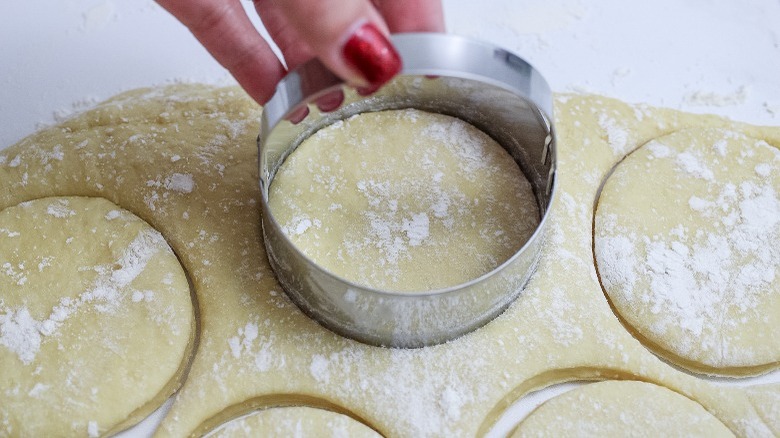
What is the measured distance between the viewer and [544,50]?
5.21 ft

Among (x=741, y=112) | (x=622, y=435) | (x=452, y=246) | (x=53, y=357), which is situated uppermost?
(x=53, y=357)

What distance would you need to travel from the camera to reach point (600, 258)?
3.78ft

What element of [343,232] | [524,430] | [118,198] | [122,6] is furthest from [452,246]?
[122,6]

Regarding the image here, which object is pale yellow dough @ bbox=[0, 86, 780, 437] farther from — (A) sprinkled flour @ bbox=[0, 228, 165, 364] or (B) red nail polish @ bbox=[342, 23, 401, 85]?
(B) red nail polish @ bbox=[342, 23, 401, 85]

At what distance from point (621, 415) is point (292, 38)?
0.79 metres

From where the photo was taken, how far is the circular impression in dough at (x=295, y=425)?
991mm

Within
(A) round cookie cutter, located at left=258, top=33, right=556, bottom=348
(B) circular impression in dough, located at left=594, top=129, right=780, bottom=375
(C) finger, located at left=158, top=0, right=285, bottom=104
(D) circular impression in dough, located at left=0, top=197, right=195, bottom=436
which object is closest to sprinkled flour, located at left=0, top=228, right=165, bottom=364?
(D) circular impression in dough, located at left=0, top=197, right=195, bottom=436

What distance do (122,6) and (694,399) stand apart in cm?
143

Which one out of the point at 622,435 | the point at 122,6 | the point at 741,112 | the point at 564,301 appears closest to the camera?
the point at 622,435

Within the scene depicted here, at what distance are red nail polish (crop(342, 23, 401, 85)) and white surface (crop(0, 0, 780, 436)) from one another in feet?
2.61

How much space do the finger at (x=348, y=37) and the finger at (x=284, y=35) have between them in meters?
0.37

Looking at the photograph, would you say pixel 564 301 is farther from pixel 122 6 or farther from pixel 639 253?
pixel 122 6

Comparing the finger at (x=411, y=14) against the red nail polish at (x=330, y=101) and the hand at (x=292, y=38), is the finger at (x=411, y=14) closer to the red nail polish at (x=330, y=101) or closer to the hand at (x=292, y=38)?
the hand at (x=292, y=38)

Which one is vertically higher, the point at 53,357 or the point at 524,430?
the point at 53,357
